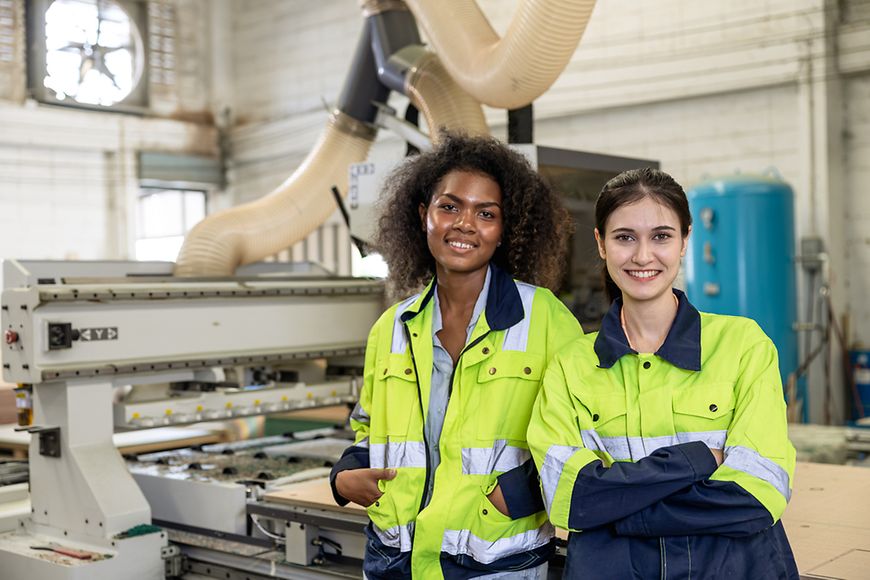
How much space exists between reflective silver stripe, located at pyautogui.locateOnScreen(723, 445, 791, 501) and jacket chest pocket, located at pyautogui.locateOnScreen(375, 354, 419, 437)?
55 cm

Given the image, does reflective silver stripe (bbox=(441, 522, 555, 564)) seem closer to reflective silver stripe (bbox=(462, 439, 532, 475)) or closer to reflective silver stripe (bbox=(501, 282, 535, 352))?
reflective silver stripe (bbox=(462, 439, 532, 475))

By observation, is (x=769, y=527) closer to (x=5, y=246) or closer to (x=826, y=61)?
(x=826, y=61)

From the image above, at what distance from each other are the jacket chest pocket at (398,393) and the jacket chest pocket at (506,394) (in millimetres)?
121

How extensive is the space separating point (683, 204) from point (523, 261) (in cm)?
40

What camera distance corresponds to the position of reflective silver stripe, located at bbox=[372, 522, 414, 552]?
1676 mm

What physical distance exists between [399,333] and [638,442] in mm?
491

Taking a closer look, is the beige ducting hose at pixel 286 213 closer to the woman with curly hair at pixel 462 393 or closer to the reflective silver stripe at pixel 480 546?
the woman with curly hair at pixel 462 393

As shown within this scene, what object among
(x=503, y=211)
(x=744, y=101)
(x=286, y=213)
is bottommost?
(x=503, y=211)

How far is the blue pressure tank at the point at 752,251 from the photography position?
18.6ft

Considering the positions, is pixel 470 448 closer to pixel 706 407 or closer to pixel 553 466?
pixel 553 466

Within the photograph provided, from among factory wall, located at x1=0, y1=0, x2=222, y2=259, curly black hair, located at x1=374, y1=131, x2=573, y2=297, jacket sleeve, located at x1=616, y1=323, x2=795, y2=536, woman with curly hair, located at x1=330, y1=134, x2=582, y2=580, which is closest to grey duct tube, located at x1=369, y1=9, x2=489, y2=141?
curly black hair, located at x1=374, y1=131, x2=573, y2=297

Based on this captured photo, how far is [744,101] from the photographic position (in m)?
6.50

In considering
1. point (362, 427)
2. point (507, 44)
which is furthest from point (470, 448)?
point (507, 44)

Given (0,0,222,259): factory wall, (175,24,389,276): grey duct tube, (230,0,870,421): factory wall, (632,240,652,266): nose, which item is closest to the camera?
(632,240,652,266): nose
